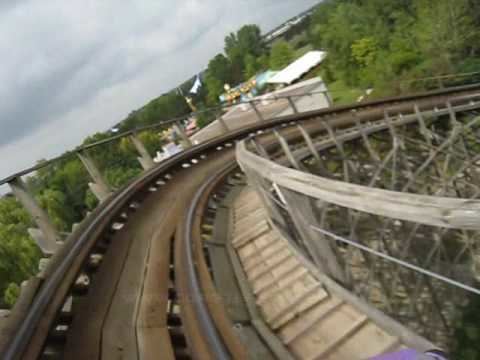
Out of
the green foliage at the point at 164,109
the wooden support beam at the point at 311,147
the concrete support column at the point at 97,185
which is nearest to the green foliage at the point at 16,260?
the concrete support column at the point at 97,185

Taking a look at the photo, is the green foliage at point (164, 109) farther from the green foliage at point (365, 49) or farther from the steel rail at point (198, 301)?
the steel rail at point (198, 301)

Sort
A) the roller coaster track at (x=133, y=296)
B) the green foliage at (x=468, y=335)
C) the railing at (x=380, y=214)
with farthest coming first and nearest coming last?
the green foliage at (x=468, y=335), the roller coaster track at (x=133, y=296), the railing at (x=380, y=214)

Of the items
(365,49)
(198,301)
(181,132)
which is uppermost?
(181,132)

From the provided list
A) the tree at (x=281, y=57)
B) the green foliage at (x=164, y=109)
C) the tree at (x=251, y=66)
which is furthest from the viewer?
the green foliage at (x=164, y=109)

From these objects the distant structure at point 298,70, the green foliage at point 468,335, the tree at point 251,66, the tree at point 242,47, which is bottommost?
the green foliage at point 468,335

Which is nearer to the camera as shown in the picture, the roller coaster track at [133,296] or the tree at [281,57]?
the roller coaster track at [133,296]

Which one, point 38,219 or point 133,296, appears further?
point 38,219

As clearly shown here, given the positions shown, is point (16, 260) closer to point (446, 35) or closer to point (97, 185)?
point (97, 185)

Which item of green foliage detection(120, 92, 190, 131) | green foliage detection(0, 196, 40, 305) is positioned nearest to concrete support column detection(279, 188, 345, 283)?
green foliage detection(0, 196, 40, 305)

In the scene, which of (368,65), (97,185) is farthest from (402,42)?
(97,185)
